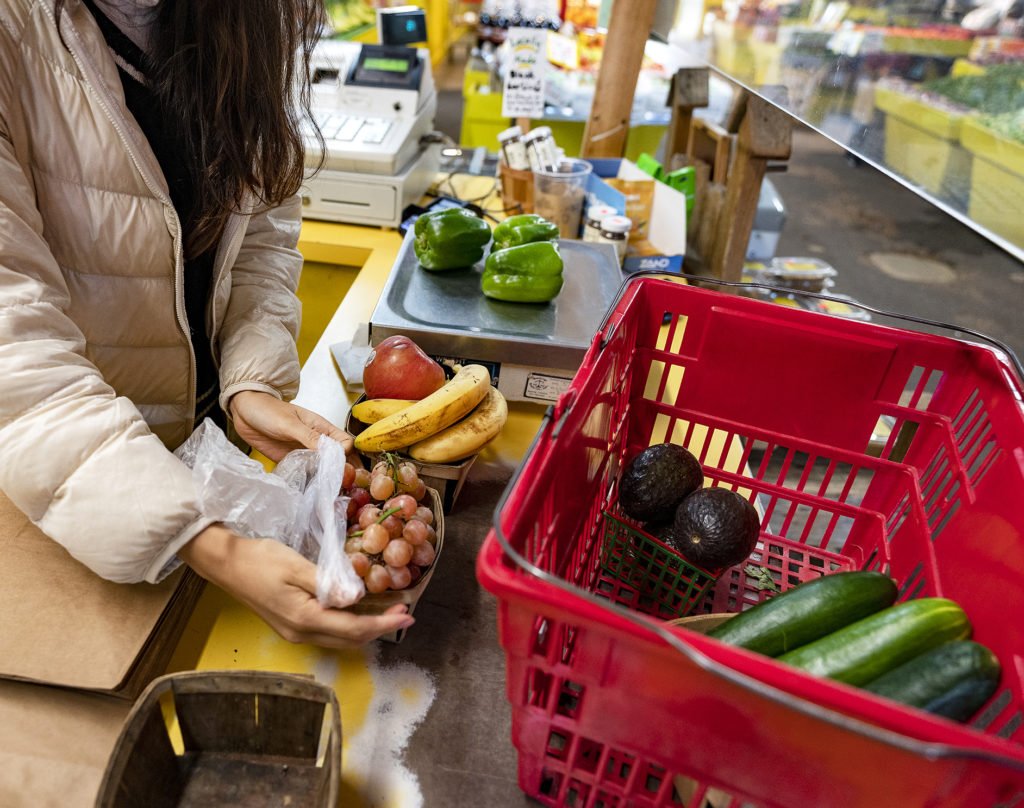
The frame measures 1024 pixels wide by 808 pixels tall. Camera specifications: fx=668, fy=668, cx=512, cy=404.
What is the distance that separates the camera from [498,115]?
12.3 feet

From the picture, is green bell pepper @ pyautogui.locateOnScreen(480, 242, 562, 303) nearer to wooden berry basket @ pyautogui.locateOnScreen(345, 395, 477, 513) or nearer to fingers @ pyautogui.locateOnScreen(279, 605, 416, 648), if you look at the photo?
wooden berry basket @ pyautogui.locateOnScreen(345, 395, 477, 513)

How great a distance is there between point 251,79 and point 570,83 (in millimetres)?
3094

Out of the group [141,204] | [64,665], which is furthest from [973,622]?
[141,204]

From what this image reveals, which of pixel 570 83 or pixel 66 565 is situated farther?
pixel 570 83

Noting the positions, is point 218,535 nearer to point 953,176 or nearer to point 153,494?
point 153,494

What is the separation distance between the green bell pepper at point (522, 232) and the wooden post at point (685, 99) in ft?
3.68

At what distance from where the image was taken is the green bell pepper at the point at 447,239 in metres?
1.50

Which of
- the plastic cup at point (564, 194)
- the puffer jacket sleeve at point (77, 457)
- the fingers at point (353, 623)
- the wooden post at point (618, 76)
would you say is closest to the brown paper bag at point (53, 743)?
the puffer jacket sleeve at point (77, 457)

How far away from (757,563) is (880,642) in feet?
1.37

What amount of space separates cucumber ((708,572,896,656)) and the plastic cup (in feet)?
4.76

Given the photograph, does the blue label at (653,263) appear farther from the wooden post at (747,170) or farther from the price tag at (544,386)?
the price tag at (544,386)

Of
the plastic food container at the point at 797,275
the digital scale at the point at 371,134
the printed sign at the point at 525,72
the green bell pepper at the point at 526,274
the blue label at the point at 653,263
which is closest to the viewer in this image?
the green bell pepper at the point at 526,274

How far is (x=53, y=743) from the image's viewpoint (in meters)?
0.71

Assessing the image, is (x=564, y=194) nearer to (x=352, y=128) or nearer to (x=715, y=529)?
(x=352, y=128)
